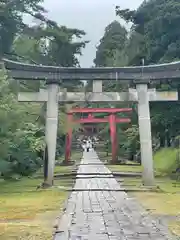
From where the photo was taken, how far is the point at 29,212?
35.2ft

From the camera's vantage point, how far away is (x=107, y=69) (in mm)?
17688

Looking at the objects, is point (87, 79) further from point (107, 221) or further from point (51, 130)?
point (107, 221)

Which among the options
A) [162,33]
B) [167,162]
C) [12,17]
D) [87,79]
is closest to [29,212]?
[87,79]

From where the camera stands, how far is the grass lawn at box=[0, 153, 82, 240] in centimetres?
811

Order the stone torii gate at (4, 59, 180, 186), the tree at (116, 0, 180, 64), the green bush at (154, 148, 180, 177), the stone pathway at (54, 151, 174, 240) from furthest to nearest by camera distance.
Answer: the tree at (116, 0, 180, 64) → the green bush at (154, 148, 180, 177) → the stone torii gate at (4, 59, 180, 186) → the stone pathway at (54, 151, 174, 240)

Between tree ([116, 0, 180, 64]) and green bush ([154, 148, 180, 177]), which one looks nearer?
green bush ([154, 148, 180, 177])

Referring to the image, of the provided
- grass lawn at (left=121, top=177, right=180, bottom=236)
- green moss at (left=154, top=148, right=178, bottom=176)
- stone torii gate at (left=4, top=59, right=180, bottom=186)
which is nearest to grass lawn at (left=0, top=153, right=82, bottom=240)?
grass lawn at (left=121, top=177, right=180, bottom=236)

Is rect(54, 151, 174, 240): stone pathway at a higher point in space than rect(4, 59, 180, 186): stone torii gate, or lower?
lower

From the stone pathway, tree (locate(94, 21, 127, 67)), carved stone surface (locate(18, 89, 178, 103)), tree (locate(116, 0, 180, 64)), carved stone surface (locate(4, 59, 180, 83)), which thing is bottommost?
the stone pathway

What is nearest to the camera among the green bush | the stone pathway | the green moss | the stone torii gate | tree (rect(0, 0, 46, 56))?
the stone pathway

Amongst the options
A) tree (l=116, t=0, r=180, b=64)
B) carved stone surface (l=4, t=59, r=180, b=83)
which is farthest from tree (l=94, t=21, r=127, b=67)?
carved stone surface (l=4, t=59, r=180, b=83)

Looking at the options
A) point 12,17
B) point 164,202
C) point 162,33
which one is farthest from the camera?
point 12,17

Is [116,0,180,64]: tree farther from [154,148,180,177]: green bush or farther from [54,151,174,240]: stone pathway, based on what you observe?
[54,151,174,240]: stone pathway

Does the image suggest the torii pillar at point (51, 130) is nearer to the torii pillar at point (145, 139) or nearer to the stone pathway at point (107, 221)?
the torii pillar at point (145, 139)
